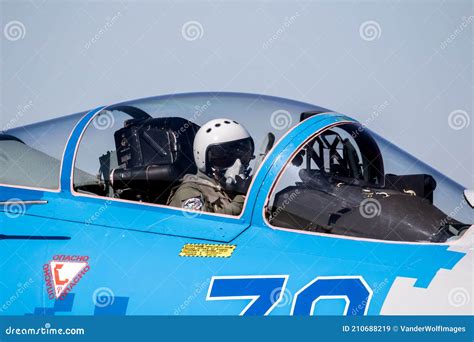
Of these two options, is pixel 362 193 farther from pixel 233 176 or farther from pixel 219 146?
pixel 219 146

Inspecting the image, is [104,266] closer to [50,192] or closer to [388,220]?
[50,192]

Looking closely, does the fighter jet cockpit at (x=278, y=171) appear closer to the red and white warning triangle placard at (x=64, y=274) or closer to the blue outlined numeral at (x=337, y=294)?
the blue outlined numeral at (x=337, y=294)

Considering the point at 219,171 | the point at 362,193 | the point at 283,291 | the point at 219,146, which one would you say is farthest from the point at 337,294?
the point at 219,146

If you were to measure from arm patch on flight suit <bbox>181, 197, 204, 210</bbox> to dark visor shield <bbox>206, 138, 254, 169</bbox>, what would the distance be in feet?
1.40

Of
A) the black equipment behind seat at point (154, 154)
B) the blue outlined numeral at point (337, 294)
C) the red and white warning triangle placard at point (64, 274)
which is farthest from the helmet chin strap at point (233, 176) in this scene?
the red and white warning triangle placard at point (64, 274)

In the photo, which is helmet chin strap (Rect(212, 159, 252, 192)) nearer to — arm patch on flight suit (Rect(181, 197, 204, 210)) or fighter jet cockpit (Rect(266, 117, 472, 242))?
arm patch on flight suit (Rect(181, 197, 204, 210))

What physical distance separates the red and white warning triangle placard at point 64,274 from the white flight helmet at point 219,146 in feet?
3.33

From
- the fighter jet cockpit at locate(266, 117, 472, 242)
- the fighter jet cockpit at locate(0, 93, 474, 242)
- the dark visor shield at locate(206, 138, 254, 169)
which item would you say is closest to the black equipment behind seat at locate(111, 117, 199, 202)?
the fighter jet cockpit at locate(0, 93, 474, 242)

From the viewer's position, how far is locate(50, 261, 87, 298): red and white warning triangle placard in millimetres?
3975

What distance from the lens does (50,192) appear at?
4301mm

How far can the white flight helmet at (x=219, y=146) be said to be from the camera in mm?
4434

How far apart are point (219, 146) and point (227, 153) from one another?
0.22ft

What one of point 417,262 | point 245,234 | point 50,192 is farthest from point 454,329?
point 50,192

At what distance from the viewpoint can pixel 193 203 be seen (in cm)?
411
